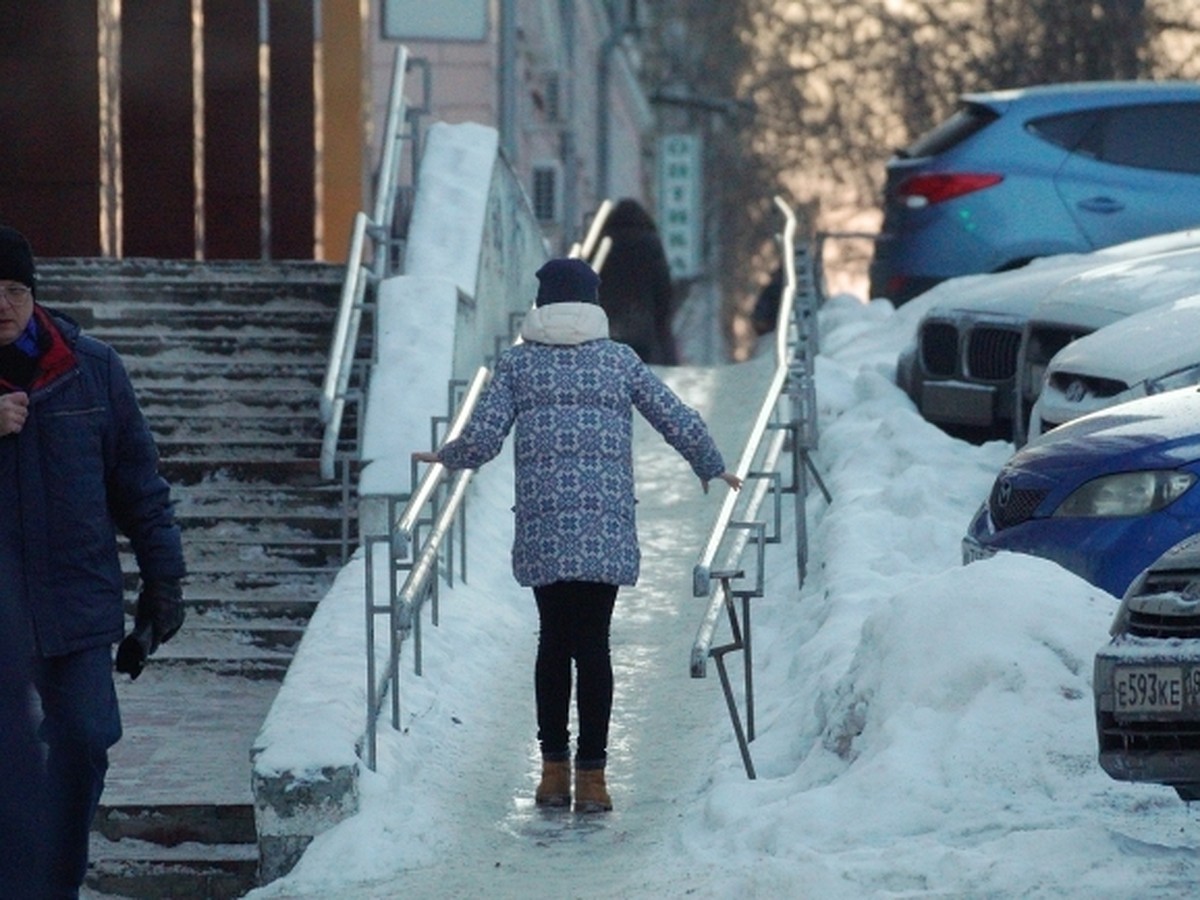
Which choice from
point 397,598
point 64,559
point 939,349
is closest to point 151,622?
point 64,559

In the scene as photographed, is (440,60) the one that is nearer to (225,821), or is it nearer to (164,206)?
(164,206)

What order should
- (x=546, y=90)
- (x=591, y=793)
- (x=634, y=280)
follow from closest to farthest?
(x=591, y=793), (x=634, y=280), (x=546, y=90)

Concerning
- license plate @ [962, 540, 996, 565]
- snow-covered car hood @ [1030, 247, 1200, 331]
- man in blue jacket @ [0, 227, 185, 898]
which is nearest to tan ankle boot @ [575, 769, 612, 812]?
license plate @ [962, 540, 996, 565]

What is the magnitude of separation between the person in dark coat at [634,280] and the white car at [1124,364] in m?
6.90

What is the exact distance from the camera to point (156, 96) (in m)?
17.7

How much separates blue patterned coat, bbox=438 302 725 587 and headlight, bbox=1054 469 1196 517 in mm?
1126

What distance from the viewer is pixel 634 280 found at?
55.7 ft

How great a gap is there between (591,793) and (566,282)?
1.42 metres

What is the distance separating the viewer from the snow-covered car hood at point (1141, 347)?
31.1 feet

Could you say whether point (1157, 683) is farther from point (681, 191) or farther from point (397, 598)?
point (681, 191)

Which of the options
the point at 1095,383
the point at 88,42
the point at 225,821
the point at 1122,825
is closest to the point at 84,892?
the point at 225,821

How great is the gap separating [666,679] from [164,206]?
9557 millimetres

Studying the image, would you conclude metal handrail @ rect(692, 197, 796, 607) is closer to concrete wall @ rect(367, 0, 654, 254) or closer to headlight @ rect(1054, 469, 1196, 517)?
headlight @ rect(1054, 469, 1196, 517)

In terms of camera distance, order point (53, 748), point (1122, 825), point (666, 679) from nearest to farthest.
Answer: point (53, 748) < point (1122, 825) < point (666, 679)
